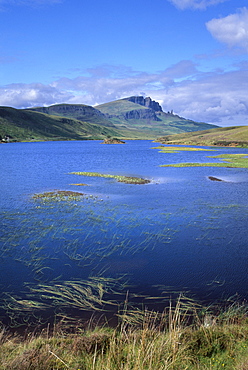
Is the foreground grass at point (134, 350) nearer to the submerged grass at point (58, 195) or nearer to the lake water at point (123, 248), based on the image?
the lake water at point (123, 248)

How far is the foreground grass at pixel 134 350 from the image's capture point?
10125mm

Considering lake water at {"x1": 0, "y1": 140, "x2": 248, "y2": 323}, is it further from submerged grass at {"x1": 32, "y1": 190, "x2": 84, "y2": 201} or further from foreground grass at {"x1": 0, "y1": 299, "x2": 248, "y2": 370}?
foreground grass at {"x1": 0, "y1": 299, "x2": 248, "y2": 370}

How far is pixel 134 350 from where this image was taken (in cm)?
1070

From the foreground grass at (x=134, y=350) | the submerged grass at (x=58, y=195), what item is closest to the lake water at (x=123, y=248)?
the submerged grass at (x=58, y=195)

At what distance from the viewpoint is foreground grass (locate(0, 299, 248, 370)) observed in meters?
10.1

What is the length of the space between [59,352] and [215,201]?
33.2 m

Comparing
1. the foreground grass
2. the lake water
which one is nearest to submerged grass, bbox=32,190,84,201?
the lake water

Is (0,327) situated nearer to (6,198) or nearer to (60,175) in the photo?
(6,198)

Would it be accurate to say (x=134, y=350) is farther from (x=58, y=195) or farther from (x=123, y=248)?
(x=58, y=195)

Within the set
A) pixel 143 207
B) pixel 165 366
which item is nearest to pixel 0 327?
pixel 165 366

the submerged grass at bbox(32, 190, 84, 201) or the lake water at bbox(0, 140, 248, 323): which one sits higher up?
the submerged grass at bbox(32, 190, 84, 201)

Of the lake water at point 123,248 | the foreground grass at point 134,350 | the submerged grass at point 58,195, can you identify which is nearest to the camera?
the foreground grass at point 134,350

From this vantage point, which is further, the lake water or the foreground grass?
the lake water

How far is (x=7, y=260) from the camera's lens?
21609 millimetres
